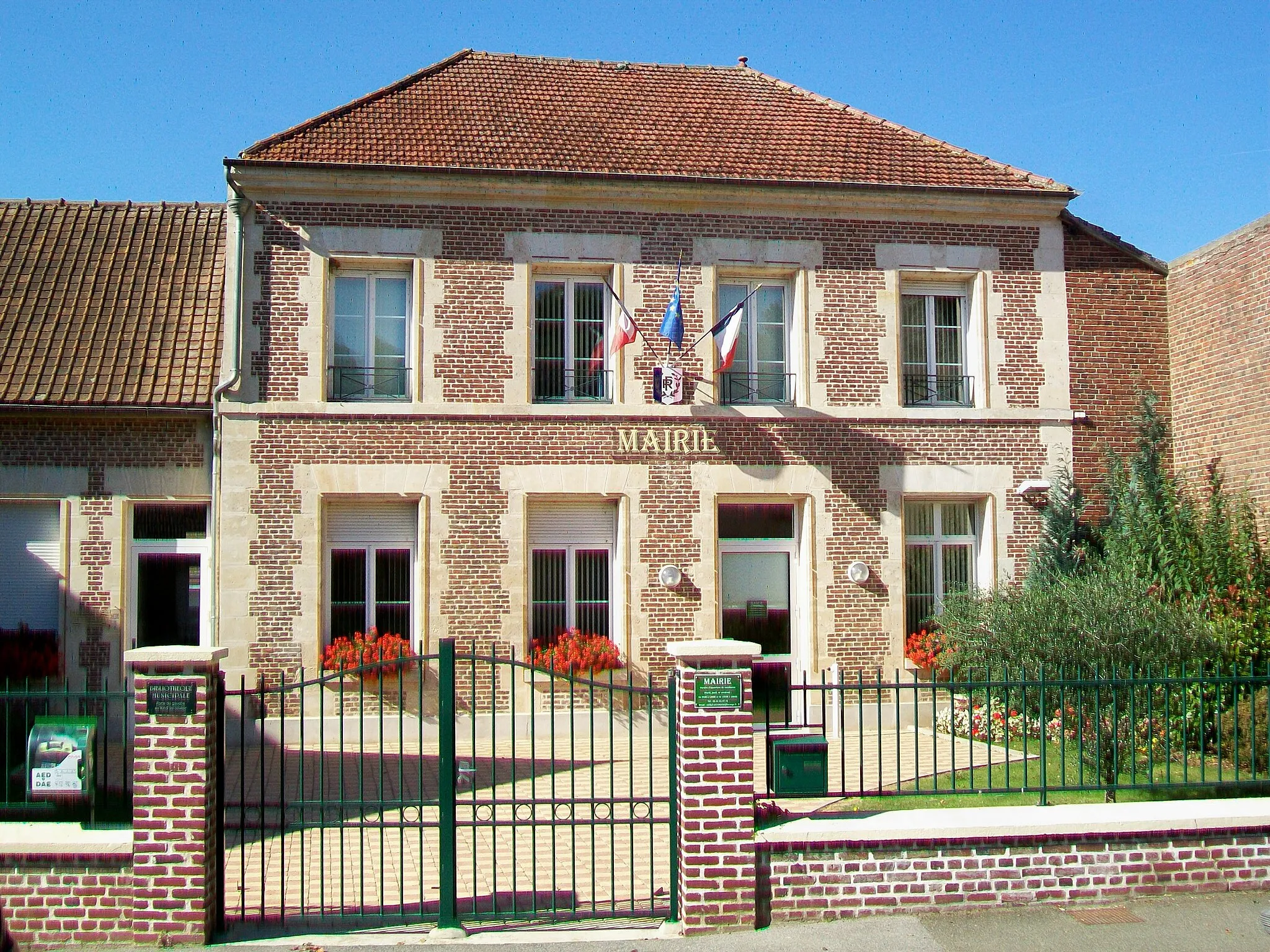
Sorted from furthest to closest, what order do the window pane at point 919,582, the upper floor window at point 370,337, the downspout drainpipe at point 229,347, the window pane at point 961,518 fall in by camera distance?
1. the window pane at point 961,518
2. the window pane at point 919,582
3. the upper floor window at point 370,337
4. the downspout drainpipe at point 229,347

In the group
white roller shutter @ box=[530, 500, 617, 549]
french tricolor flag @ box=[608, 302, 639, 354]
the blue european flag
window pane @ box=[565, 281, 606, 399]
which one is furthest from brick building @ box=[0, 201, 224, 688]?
the blue european flag

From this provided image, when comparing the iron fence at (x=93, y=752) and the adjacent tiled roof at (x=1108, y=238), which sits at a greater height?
the adjacent tiled roof at (x=1108, y=238)

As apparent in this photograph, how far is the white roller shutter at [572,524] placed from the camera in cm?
1373

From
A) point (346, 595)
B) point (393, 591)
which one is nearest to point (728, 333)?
point (393, 591)

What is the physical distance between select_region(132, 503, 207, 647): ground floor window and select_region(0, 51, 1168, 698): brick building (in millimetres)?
79

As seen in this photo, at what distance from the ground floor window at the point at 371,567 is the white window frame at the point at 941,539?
600 centimetres

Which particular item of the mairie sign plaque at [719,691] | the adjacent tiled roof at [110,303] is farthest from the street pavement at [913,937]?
the adjacent tiled roof at [110,303]

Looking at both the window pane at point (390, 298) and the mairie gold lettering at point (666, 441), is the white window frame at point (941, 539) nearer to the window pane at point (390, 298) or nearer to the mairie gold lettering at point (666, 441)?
the mairie gold lettering at point (666, 441)

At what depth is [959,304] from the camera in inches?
578

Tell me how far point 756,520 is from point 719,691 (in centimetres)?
725

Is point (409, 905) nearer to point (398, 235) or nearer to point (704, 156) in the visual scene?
point (398, 235)

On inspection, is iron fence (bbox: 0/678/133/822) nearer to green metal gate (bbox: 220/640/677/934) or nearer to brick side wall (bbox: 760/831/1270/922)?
green metal gate (bbox: 220/640/677/934)

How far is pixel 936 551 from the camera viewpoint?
1438 centimetres

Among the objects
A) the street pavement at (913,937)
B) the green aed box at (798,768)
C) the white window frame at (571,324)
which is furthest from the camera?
the white window frame at (571,324)
